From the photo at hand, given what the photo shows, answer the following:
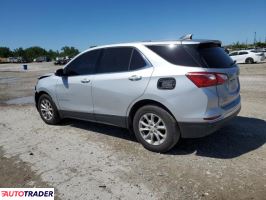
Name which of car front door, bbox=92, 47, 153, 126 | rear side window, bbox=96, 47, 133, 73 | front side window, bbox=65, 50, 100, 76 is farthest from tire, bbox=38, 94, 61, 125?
rear side window, bbox=96, 47, 133, 73

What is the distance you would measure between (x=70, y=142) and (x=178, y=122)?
231cm

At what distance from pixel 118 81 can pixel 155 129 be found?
1.06m

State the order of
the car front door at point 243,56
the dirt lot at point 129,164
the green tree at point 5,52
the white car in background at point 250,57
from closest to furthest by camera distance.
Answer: the dirt lot at point 129,164
the white car in background at point 250,57
the car front door at point 243,56
the green tree at point 5,52

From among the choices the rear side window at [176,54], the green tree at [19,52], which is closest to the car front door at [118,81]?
the rear side window at [176,54]

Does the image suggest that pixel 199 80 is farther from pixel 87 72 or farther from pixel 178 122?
pixel 87 72

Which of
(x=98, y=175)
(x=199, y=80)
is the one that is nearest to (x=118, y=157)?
(x=98, y=175)

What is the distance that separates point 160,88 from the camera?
172 inches

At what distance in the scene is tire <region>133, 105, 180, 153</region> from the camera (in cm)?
442

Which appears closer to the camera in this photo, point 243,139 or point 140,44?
point 140,44

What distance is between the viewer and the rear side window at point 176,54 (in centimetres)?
422

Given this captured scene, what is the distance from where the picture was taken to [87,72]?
18.4 ft

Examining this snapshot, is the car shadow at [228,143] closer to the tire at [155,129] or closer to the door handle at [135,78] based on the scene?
the tire at [155,129]

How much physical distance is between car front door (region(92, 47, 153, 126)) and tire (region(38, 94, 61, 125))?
1539mm

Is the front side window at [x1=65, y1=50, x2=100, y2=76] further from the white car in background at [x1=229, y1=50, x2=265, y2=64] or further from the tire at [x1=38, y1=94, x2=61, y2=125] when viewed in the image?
the white car in background at [x1=229, y1=50, x2=265, y2=64]
